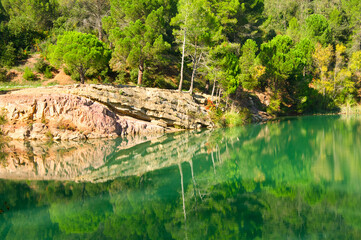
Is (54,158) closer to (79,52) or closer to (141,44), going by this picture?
→ (79,52)

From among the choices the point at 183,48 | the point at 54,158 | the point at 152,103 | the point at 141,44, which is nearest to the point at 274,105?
the point at 183,48

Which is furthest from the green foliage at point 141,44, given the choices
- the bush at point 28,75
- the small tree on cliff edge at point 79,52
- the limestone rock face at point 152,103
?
the bush at point 28,75

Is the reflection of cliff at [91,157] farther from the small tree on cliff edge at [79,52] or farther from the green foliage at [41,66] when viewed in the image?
the green foliage at [41,66]

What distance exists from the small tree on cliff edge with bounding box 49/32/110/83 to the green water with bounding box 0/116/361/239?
39.4 ft

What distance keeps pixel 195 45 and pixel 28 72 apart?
754 inches

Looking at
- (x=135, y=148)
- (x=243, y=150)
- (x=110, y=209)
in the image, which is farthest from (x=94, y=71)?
(x=110, y=209)

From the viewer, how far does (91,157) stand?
15445 millimetres

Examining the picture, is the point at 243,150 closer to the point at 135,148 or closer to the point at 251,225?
the point at 135,148

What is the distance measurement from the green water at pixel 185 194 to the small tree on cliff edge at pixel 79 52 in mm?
12017

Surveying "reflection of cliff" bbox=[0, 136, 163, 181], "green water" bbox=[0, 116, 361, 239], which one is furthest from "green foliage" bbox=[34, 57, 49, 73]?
"green water" bbox=[0, 116, 361, 239]

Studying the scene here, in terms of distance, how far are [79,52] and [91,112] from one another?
6948 mm

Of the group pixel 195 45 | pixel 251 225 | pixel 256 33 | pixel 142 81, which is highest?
pixel 256 33

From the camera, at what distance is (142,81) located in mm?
34406

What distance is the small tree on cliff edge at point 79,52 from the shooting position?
26.2 meters
